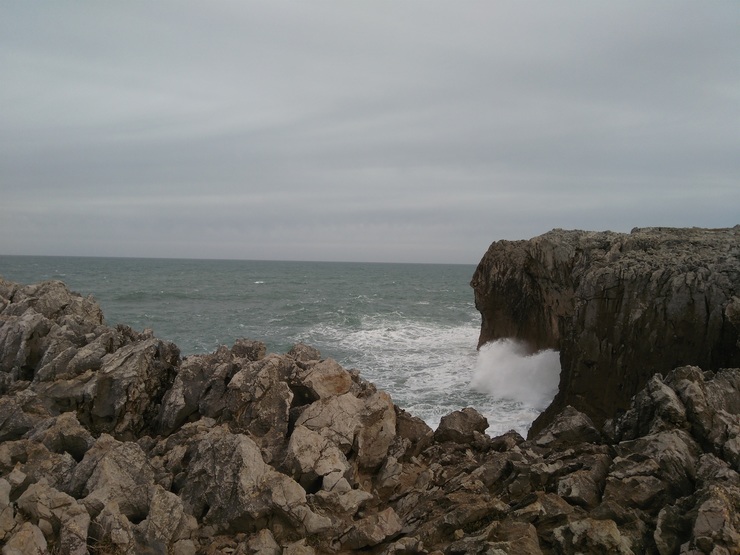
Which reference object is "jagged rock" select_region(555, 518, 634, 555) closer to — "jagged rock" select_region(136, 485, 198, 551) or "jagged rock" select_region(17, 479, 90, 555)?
"jagged rock" select_region(136, 485, 198, 551)

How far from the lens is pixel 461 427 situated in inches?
509


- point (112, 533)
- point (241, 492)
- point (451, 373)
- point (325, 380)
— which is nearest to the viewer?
point (112, 533)

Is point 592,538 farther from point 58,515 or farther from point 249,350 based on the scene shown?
point 249,350

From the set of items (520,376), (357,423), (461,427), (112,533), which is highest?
(357,423)

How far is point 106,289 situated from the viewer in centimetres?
7081

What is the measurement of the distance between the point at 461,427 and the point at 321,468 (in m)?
4.49

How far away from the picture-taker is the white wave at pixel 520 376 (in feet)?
80.2

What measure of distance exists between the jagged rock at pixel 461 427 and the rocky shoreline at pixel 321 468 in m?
0.05

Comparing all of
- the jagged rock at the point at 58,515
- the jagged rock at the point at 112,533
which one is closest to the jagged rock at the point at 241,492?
the jagged rock at the point at 112,533

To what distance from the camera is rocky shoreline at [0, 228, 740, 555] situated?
789cm

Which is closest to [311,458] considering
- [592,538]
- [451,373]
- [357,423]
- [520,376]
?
[357,423]

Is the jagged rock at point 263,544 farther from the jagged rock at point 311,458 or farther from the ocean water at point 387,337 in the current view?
the ocean water at point 387,337

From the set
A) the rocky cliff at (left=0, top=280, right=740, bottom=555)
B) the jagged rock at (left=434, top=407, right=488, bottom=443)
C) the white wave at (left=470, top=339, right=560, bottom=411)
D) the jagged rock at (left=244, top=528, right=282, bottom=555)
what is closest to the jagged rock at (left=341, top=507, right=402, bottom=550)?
the rocky cliff at (left=0, top=280, right=740, bottom=555)

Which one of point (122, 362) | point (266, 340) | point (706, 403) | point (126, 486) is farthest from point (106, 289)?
point (706, 403)
